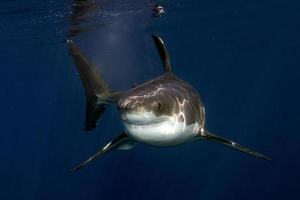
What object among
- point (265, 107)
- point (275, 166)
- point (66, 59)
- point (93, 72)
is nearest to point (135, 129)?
point (93, 72)

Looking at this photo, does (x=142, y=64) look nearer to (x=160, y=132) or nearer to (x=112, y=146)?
(x=112, y=146)

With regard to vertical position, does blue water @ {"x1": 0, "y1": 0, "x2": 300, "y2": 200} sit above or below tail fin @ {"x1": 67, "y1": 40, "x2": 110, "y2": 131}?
below

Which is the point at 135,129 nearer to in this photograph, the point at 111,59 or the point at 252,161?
the point at 111,59

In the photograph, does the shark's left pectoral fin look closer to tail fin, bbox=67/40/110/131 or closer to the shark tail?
the shark tail

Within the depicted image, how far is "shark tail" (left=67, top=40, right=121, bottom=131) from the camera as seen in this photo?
25.4 ft

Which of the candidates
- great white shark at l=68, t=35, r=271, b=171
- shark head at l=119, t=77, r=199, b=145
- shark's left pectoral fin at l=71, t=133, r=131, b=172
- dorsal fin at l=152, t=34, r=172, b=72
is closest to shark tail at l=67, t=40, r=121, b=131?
great white shark at l=68, t=35, r=271, b=171

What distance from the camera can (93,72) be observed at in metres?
7.91

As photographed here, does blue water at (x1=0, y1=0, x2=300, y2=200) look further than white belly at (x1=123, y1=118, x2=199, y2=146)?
Yes

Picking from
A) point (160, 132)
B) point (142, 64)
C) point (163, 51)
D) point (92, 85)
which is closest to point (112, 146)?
point (160, 132)

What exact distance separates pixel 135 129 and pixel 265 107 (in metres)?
96.6

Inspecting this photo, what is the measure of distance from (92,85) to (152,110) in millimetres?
3341

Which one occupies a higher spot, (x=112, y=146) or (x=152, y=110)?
(x=152, y=110)

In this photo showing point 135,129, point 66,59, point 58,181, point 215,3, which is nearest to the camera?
point 135,129

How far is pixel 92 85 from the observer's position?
26.3 ft
